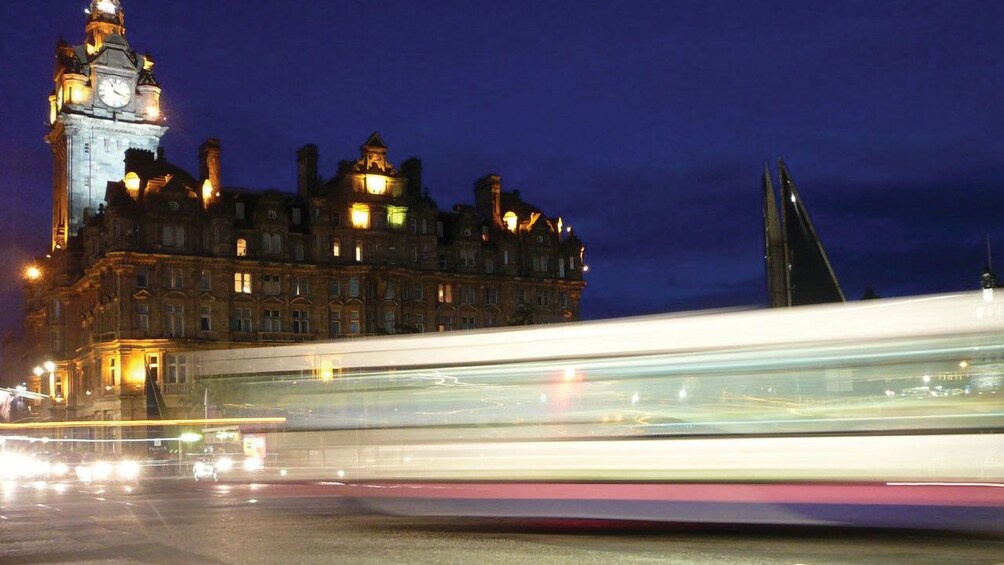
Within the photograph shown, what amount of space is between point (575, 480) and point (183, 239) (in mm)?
64529

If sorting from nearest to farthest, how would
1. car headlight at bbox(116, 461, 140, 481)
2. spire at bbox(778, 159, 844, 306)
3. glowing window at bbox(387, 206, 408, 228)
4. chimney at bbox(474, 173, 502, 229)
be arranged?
spire at bbox(778, 159, 844, 306)
car headlight at bbox(116, 461, 140, 481)
glowing window at bbox(387, 206, 408, 228)
chimney at bbox(474, 173, 502, 229)

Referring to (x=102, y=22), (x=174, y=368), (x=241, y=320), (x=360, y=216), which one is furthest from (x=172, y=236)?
(x=102, y=22)

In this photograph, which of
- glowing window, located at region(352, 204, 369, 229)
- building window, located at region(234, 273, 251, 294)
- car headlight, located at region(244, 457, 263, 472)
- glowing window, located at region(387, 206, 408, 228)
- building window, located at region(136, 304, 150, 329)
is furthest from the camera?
glowing window, located at region(387, 206, 408, 228)

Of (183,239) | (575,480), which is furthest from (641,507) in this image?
(183,239)

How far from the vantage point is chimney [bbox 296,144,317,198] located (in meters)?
80.9

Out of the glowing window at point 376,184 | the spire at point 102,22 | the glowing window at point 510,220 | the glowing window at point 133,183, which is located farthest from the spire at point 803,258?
the spire at point 102,22

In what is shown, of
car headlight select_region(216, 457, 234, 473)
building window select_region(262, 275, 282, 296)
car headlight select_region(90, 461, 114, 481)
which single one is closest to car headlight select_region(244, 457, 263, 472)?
car headlight select_region(216, 457, 234, 473)

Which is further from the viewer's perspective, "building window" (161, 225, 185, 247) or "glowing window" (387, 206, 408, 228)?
"glowing window" (387, 206, 408, 228)

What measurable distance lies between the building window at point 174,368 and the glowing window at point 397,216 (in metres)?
17.7

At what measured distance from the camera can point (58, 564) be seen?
13.8 meters

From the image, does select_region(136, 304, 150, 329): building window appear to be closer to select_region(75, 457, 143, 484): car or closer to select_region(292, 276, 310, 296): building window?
select_region(292, 276, 310, 296): building window

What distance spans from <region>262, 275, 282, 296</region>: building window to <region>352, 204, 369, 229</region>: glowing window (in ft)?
22.3

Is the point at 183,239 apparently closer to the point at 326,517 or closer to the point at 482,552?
the point at 326,517

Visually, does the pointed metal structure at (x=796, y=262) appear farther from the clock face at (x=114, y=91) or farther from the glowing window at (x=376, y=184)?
the clock face at (x=114, y=91)
